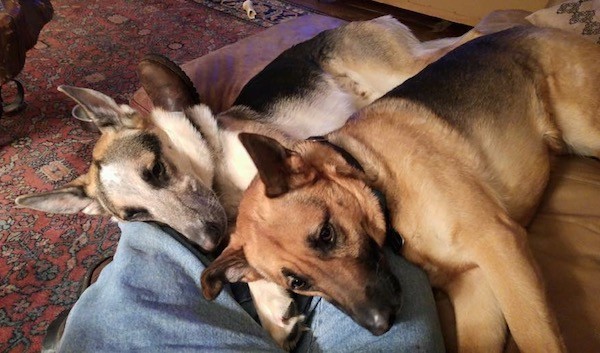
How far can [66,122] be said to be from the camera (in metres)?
4.57

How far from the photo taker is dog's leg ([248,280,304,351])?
2043 mm

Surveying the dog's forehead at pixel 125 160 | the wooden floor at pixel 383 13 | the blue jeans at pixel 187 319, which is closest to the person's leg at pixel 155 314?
the blue jeans at pixel 187 319

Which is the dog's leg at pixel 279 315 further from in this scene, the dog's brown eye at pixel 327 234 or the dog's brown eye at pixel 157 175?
the dog's brown eye at pixel 157 175

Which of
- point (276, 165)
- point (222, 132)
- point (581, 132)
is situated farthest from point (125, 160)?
point (581, 132)

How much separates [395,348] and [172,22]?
203 inches

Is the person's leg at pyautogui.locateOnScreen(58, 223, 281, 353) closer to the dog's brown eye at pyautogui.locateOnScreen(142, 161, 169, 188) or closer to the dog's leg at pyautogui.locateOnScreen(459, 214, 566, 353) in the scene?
the dog's brown eye at pyautogui.locateOnScreen(142, 161, 169, 188)

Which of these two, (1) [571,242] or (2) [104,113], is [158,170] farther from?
(1) [571,242]

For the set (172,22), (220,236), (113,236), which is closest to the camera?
(220,236)

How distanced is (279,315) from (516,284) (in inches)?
37.2

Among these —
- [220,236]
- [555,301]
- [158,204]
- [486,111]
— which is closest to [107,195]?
[158,204]

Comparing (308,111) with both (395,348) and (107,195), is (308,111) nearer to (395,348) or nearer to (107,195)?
(107,195)

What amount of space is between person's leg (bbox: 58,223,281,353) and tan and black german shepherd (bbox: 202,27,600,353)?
5.4 inches

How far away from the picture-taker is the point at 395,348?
1.69m

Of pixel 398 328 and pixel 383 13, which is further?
pixel 383 13
